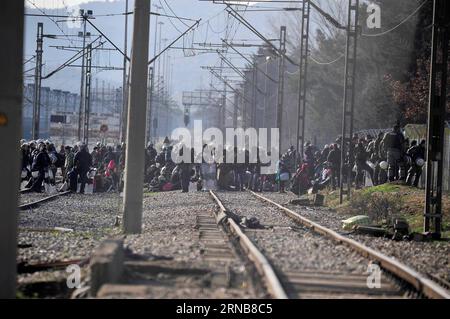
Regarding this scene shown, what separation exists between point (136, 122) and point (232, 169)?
20524 millimetres

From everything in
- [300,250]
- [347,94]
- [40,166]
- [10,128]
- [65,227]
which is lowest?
[65,227]

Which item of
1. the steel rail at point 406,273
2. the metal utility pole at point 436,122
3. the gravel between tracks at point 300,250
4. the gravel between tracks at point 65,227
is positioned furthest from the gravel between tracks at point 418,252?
the gravel between tracks at point 65,227

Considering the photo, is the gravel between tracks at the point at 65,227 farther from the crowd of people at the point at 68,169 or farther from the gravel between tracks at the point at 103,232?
the crowd of people at the point at 68,169

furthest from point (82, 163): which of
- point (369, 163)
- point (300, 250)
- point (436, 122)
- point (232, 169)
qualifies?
point (300, 250)

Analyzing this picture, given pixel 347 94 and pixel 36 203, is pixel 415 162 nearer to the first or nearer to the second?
pixel 347 94

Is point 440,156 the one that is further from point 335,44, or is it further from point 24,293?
point 335,44

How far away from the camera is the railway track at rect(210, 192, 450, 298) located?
30.2 ft

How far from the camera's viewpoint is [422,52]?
4544cm

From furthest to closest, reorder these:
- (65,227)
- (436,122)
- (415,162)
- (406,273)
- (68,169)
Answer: (68,169) < (415,162) < (65,227) < (436,122) < (406,273)

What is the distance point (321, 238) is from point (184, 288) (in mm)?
7174

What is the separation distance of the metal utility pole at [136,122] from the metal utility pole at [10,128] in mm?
8376

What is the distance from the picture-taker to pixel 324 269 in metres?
10.9
